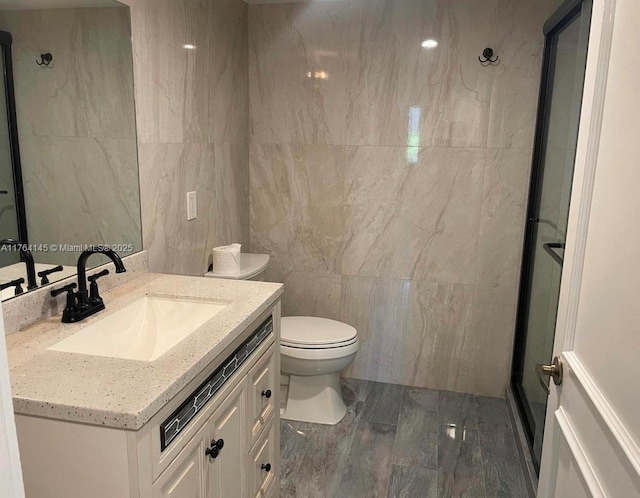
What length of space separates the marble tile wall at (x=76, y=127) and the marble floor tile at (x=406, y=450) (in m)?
1.29

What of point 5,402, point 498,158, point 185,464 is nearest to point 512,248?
point 498,158

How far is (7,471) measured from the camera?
578 millimetres

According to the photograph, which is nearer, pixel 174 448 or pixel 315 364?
pixel 174 448

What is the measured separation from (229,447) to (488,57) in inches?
89.2

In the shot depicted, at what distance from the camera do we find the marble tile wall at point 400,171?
109 inches

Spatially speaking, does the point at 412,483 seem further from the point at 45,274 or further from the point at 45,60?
the point at 45,60

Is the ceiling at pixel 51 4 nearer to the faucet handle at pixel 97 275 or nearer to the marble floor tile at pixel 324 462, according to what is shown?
the faucet handle at pixel 97 275

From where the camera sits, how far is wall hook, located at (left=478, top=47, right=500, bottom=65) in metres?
2.71

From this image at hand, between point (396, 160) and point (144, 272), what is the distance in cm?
153

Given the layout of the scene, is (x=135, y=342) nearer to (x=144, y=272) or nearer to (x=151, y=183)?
(x=144, y=272)

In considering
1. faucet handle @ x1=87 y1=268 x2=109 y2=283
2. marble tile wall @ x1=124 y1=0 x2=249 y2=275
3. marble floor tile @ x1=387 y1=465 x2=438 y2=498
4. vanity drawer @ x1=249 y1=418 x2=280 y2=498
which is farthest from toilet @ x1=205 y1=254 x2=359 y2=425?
faucet handle @ x1=87 y1=268 x2=109 y2=283

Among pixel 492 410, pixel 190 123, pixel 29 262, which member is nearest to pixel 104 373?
pixel 29 262

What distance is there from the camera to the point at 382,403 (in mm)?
2986

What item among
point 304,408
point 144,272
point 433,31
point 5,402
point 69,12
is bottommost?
point 304,408
